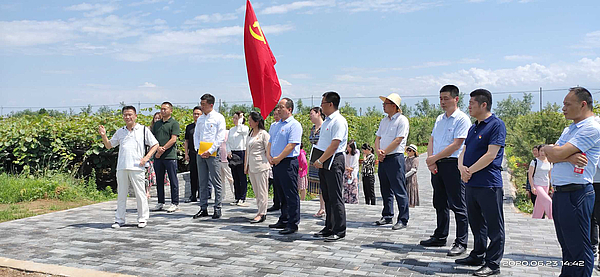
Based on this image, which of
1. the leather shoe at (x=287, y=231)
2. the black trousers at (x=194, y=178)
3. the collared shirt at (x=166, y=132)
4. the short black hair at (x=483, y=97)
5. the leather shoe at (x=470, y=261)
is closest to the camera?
the short black hair at (x=483, y=97)

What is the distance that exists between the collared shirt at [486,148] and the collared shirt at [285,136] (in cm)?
251

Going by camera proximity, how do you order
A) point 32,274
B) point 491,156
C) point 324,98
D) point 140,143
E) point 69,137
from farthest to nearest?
point 69,137, point 140,143, point 324,98, point 32,274, point 491,156

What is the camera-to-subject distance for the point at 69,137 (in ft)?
34.4

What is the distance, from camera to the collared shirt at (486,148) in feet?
14.4

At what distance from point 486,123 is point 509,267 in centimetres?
148

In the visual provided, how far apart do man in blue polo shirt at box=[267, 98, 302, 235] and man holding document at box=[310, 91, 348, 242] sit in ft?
1.69

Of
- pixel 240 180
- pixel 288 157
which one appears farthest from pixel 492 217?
pixel 240 180

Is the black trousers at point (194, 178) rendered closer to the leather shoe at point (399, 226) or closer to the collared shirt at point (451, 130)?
the leather shoe at point (399, 226)

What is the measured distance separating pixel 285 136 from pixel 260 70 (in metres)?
1.24

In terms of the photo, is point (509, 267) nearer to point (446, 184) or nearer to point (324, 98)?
point (446, 184)

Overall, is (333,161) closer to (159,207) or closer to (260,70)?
(260,70)

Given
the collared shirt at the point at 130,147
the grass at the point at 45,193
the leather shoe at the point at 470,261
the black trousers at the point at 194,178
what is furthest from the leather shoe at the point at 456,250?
the grass at the point at 45,193

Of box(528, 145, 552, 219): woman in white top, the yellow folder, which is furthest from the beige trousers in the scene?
box(528, 145, 552, 219): woman in white top

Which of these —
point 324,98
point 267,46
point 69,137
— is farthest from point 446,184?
point 69,137
